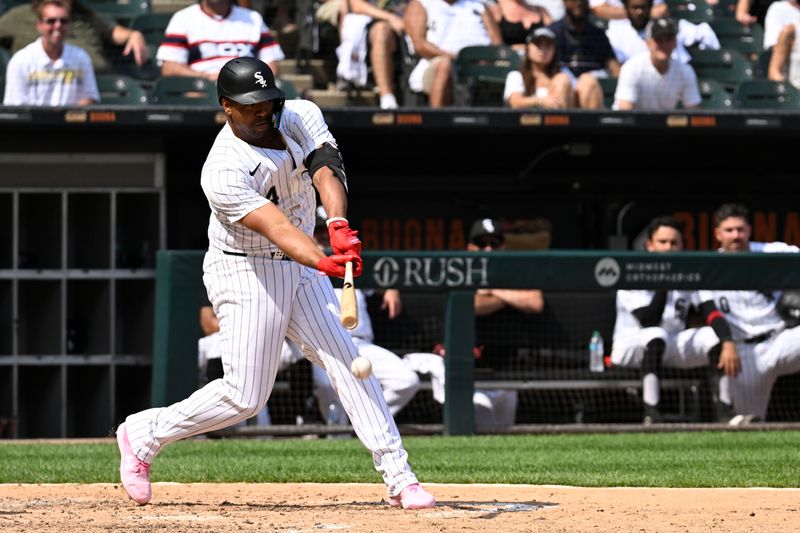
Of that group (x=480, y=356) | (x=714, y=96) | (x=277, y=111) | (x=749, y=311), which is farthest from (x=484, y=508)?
(x=714, y=96)

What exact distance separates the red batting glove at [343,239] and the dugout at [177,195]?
487 centimetres

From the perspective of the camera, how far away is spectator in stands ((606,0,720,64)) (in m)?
10.6

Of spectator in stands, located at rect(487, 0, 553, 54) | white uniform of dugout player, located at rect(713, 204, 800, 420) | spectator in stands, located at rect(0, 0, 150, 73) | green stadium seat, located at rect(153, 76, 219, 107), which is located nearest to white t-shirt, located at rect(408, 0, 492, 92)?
spectator in stands, located at rect(487, 0, 553, 54)

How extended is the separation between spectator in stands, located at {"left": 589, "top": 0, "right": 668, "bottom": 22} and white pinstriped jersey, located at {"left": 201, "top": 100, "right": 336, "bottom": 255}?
260 inches

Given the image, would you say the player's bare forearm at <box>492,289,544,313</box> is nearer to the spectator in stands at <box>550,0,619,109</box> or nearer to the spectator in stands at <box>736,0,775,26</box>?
the spectator in stands at <box>550,0,619,109</box>

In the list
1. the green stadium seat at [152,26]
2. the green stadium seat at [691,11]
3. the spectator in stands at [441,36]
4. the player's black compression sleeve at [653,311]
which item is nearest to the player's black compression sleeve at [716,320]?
the player's black compression sleeve at [653,311]

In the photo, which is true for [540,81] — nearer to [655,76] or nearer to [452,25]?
[655,76]

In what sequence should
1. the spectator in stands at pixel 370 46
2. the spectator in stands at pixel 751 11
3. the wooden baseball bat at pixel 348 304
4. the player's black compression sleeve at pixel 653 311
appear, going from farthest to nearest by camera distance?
the spectator in stands at pixel 751 11, the spectator in stands at pixel 370 46, the player's black compression sleeve at pixel 653 311, the wooden baseball bat at pixel 348 304

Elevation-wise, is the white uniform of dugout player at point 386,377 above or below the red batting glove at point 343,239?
below

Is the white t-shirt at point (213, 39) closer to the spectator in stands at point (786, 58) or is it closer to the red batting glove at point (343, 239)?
the spectator in stands at point (786, 58)

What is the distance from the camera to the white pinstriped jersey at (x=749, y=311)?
8117mm

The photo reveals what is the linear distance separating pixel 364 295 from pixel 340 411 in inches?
26.2

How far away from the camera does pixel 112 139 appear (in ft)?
31.4

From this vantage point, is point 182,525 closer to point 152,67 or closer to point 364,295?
point 364,295
